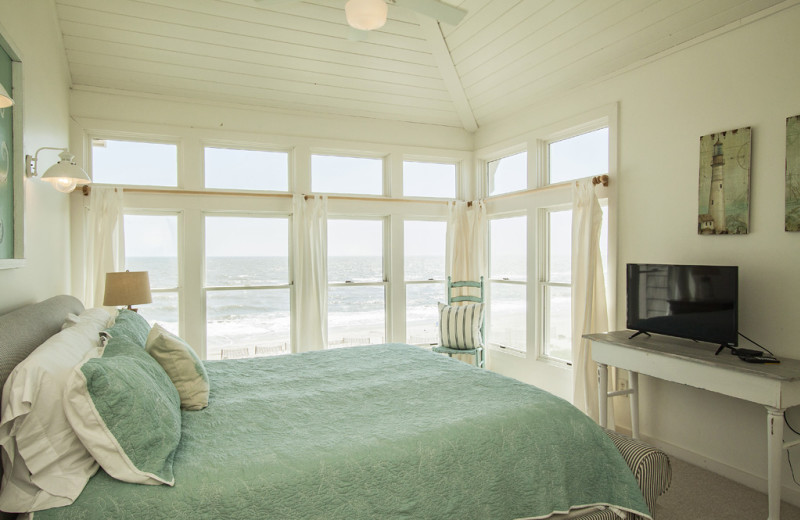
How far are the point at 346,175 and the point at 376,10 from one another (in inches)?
91.8

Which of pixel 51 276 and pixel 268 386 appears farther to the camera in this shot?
pixel 51 276

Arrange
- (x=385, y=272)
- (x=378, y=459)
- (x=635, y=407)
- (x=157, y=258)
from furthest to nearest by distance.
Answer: (x=385, y=272) < (x=157, y=258) < (x=635, y=407) < (x=378, y=459)

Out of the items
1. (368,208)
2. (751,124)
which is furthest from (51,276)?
(751,124)

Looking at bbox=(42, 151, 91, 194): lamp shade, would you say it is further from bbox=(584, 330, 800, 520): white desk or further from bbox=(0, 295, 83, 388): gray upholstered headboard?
bbox=(584, 330, 800, 520): white desk

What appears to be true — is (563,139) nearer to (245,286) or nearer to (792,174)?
(792,174)

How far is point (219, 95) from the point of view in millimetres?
4020

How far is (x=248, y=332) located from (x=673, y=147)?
150 inches

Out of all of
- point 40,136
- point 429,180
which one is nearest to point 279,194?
point 429,180

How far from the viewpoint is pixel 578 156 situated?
3.89m

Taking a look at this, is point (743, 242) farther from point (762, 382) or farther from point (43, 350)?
point (43, 350)

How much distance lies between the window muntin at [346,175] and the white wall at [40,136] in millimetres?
2067

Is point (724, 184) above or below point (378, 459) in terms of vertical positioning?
above

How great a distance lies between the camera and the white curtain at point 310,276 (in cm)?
424

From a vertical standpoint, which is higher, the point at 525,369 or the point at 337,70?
the point at 337,70
